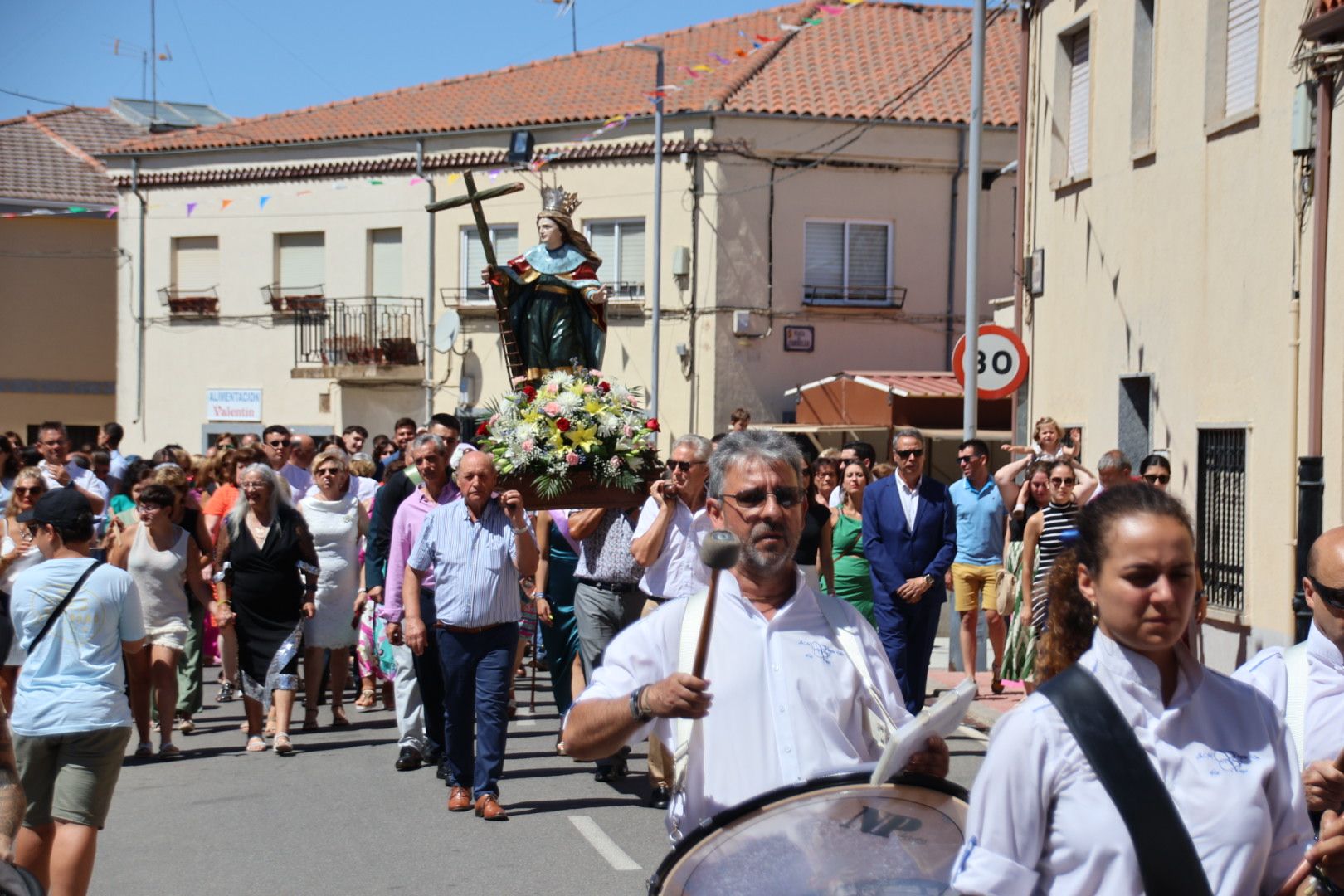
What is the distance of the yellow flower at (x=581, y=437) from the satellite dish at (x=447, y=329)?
21.1 meters

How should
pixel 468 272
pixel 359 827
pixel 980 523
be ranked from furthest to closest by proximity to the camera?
pixel 468 272 < pixel 980 523 < pixel 359 827

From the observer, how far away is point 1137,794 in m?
2.85

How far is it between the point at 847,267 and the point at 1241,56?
1525 cm

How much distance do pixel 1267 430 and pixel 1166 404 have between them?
2.06 meters

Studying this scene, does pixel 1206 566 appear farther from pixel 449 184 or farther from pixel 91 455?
pixel 449 184

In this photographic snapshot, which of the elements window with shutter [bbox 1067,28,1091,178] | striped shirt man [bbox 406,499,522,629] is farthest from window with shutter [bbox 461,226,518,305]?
striped shirt man [bbox 406,499,522,629]

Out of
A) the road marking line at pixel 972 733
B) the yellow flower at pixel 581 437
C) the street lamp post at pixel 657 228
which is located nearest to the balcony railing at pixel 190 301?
the street lamp post at pixel 657 228

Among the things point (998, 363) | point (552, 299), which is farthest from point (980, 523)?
point (552, 299)

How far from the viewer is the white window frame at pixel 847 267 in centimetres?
2825

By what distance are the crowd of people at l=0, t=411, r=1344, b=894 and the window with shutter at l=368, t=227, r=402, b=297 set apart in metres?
14.1

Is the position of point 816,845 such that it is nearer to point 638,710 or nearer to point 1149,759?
point 638,710

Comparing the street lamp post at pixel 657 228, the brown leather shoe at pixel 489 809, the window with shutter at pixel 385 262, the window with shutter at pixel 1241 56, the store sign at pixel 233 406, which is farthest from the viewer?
the store sign at pixel 233 406

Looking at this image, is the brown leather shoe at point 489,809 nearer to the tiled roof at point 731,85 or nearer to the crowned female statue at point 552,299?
the crowned female statue at point 552,299

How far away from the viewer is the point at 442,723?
10.1m
